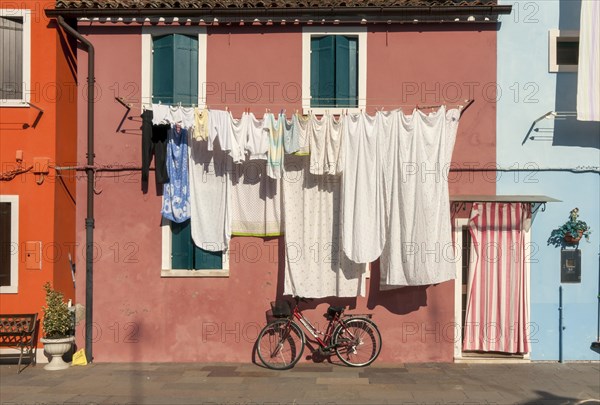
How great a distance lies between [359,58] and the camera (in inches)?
460

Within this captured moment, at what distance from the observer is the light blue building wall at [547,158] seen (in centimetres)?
1148

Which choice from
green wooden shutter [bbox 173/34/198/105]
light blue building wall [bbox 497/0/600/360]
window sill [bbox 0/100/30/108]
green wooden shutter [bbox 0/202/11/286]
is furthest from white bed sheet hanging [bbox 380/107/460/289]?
green wooden shutter [bbox 0/202/11/286]

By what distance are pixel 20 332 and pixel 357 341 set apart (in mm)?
5691

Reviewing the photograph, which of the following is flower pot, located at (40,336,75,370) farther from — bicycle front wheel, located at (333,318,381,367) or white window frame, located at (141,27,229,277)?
bicycle front wheel, located at (333,318,381,367)

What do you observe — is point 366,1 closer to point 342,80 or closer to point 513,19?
point 342,80

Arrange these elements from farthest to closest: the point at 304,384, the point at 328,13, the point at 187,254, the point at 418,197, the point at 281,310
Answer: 1. the point at 187,254
2. the point at 328,13
3. the point at 281,310
4. the point at 418,197
5. the point at 304,384

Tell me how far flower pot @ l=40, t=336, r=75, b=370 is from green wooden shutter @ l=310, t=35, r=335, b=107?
5830mm

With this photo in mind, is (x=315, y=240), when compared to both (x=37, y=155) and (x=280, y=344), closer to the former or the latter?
(x=280, y=344)

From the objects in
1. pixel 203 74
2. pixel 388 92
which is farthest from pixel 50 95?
pixel 388 92

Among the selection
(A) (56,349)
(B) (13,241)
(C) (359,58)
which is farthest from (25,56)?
(C) (359,58)

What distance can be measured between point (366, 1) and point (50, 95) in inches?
230

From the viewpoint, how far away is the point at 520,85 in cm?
1162

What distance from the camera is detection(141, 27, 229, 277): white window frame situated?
11.7m

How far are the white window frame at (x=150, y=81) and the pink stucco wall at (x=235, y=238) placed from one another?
4.3 inches
